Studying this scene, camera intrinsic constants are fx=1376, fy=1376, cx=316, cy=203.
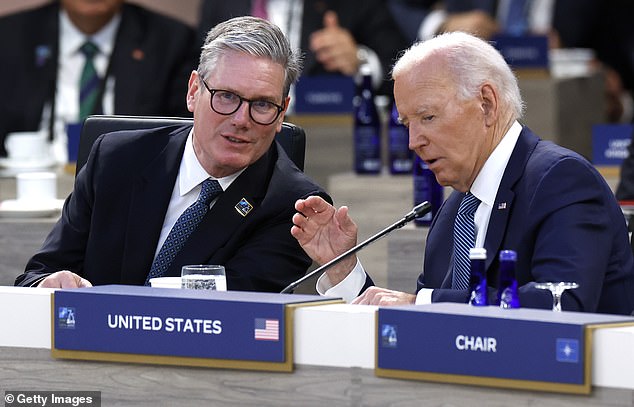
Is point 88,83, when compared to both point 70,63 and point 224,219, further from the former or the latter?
point 224,219

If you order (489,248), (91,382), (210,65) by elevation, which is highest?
(210,65)

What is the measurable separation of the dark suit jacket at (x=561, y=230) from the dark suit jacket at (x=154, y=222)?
56 cm

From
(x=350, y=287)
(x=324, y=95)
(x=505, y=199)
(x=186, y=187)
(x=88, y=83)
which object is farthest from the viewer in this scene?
(x=88, y=83)

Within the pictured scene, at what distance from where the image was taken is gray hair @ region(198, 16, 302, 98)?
9.71 feet

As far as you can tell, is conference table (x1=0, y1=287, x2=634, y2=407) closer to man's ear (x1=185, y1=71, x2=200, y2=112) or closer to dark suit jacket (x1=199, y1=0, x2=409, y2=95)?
man's ear (x1=185, y1=71, x2=200, y2=112)

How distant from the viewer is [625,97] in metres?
8.48

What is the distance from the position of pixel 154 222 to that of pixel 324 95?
2.56 metres

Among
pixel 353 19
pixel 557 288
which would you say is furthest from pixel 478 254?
pixel 353 19

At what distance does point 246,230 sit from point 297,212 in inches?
4.6

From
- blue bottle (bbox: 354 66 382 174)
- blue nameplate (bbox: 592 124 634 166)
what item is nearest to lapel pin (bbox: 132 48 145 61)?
blue bottle (bbox: 354 66 382 174)

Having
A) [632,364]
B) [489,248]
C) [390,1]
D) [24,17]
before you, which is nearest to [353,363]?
[632,364]

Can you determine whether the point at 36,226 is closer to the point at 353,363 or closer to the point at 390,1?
the point at 353,363

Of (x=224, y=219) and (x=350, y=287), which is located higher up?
(x=224, y=219)

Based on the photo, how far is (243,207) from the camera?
9.87 feet
